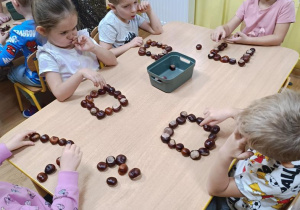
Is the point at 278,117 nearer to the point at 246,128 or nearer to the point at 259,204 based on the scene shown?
the point at 246,128

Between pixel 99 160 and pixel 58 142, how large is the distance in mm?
201

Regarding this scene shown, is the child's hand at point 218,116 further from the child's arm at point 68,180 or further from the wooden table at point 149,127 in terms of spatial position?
the child's arm at point 68,180

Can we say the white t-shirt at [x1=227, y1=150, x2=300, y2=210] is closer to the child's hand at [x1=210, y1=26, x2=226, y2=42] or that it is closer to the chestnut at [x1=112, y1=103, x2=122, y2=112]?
the chestnut at [x1=112, y1=103, x2=122, y2=112]

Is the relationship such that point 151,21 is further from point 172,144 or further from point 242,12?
point 172,144

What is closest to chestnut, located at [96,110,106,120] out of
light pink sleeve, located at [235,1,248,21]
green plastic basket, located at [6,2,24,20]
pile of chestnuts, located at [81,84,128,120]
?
pile of chestnuts, located at [81,84,128,120]

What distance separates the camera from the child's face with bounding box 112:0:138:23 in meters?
1.66

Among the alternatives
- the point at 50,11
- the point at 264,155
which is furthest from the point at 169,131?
the point at 50,11

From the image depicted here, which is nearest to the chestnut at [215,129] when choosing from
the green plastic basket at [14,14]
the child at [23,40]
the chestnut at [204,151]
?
the chestnut at [204,151]

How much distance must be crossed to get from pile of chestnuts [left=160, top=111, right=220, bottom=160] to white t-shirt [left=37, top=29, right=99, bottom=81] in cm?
72

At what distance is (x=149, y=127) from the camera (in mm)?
1070

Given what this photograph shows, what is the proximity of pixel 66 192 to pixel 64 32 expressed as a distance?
0.88m

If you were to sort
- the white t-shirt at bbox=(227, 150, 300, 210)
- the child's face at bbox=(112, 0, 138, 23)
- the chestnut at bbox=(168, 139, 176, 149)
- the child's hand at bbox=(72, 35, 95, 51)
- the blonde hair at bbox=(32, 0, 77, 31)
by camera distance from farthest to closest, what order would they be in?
1. the child's face at bbox=(112, 0, 138, 23)
2. the child's hand at bbox=(72, 35, 95, 51)
3. the blonde hair at bbox=(32, 0, 77, 31)
4. the chestnut at bbox=(168, 139, 176, 149)
5. the white t-shirt at bbox=(227, 150, 300, 210)

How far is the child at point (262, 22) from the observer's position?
154 centimetres

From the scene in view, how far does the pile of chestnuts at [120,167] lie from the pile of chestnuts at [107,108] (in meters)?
0.25
